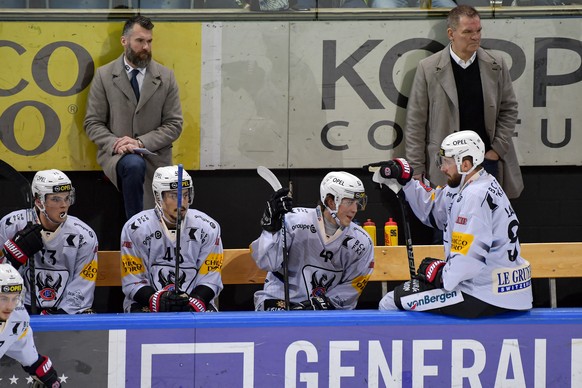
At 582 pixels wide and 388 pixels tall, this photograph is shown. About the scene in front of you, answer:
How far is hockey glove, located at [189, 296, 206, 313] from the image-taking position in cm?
623

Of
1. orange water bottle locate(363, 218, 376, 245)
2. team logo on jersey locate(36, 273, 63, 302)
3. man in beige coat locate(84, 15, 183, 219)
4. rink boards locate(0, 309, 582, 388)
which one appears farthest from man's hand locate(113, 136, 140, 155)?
rink boards locate(0, 309, 582, 388)

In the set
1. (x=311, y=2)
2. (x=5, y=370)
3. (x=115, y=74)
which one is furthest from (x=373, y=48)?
(x=5, y=370)

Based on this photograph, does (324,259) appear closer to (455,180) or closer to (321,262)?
(321,262)

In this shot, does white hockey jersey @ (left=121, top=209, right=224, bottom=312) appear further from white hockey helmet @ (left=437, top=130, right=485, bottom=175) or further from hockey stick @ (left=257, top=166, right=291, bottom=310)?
white hockey helmet @ (left=437, top=130, right=485, bottom=175)

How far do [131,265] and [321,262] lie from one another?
1.03 meters

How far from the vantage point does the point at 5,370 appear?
525cm

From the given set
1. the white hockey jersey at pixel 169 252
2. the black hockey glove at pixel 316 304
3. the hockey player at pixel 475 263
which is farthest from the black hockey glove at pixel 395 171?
the white hockey jersey at pixel 169 252

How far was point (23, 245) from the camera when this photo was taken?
617cm

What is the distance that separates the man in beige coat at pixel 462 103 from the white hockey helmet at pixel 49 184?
2.17 m

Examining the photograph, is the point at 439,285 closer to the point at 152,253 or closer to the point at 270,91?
the point at 152,253

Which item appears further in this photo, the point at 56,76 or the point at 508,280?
the point at 56,76

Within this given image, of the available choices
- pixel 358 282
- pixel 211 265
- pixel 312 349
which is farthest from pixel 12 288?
pixel 358 282

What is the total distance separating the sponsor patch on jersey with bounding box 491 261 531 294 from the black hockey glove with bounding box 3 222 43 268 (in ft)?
7.56

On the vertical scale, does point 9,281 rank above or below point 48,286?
above
